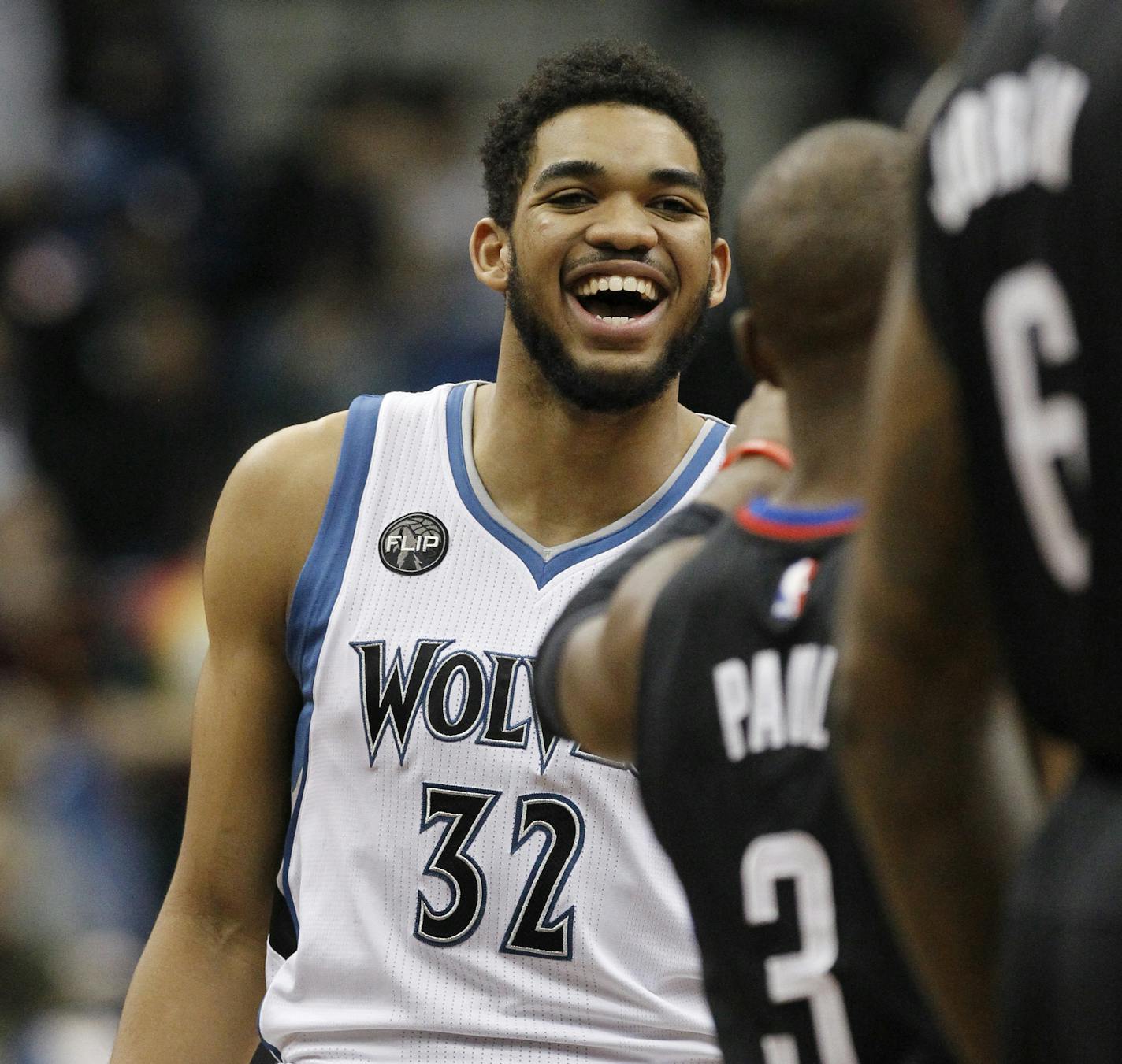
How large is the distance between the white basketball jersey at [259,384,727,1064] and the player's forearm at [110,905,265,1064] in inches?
5.9

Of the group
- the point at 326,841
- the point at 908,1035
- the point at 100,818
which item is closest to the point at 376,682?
the point at 326,841

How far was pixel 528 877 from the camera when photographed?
12.4ft

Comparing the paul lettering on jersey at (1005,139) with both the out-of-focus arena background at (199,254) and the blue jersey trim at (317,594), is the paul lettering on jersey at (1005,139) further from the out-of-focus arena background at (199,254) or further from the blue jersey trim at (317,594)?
the out-of-focus arena background at (199,254)

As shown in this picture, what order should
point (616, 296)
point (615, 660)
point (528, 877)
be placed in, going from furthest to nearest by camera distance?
point (616, 296) < point (528, 877) < point (615, 660)

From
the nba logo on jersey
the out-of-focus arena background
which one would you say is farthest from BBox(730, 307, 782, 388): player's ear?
the out-of-focus arena background

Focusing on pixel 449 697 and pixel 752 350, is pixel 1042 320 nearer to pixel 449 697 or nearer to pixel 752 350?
pixel 752 350

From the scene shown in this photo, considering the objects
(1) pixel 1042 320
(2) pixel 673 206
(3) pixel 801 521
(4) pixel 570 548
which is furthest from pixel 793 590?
(2) pixel 673 206

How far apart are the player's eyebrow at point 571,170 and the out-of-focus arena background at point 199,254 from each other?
12.2 ft

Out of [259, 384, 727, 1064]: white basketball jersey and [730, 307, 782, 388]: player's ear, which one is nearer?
[730, 307, 782, 388]: player's ear

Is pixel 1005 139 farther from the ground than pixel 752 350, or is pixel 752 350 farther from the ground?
pixel 1005 139

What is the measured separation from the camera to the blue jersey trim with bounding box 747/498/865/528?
8.04 feet

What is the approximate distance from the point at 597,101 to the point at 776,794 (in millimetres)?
2127

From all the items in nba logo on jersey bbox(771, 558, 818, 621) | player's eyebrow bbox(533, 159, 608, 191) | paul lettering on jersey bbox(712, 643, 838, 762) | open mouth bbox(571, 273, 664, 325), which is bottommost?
paul lettering on jersey bbox(712, 643, 838, 762)

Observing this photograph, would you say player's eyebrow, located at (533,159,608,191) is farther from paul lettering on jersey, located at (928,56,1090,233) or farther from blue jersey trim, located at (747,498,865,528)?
paul lettering on jersey, located at (928,56,1090,233)
